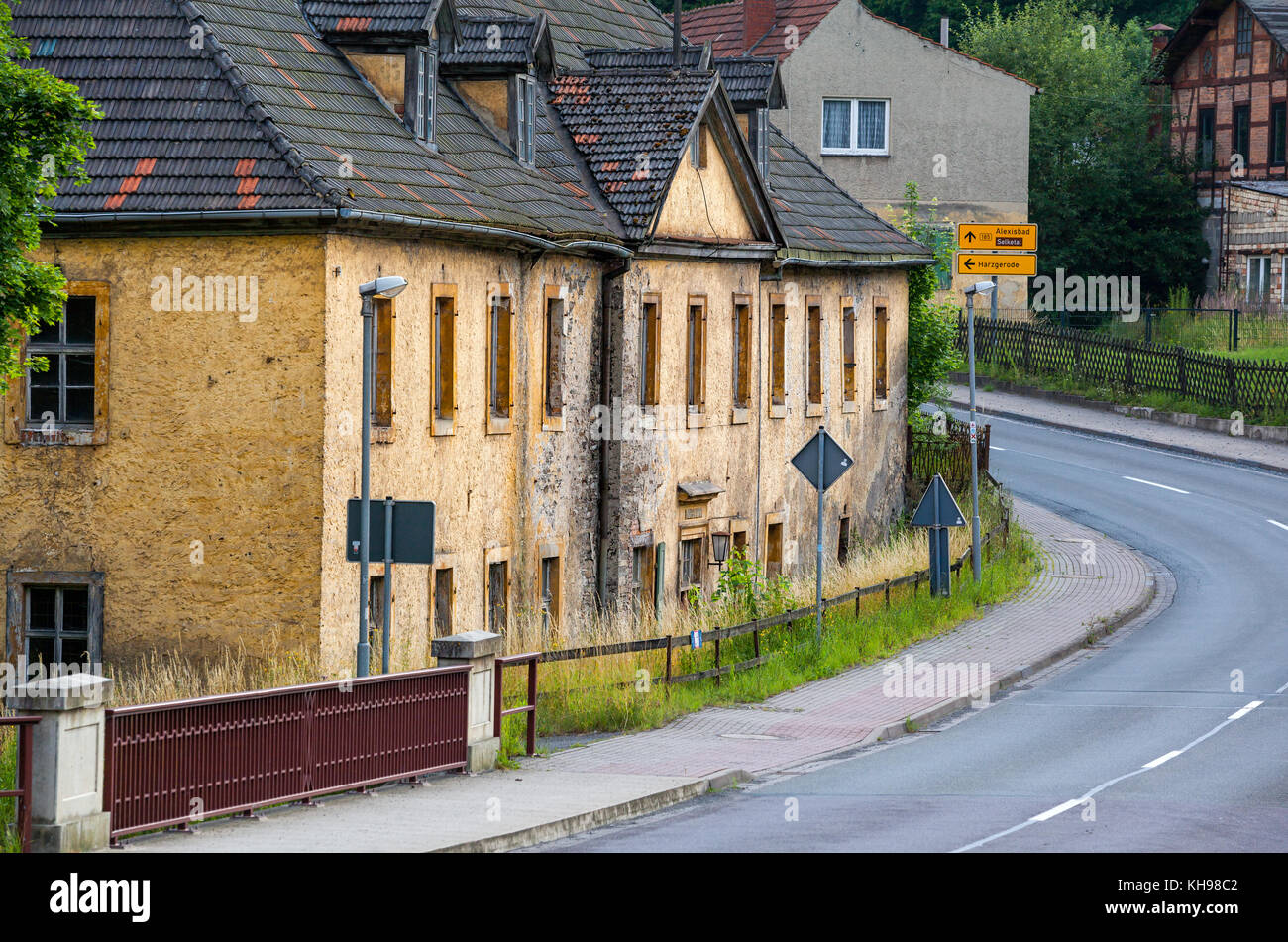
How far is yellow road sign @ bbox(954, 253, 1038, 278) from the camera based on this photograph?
105 feet

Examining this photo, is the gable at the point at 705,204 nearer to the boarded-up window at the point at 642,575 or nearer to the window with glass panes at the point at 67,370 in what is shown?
the boarded-up window at the point at 642,575

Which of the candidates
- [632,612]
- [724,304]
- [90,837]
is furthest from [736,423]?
[90,837]

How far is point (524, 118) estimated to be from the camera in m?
25.8

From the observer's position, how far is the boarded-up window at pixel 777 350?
31656 mm

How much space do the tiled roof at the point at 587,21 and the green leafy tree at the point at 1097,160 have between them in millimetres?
33401

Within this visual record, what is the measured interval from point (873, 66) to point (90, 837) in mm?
46485

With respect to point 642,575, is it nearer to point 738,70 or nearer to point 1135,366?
point 738,70

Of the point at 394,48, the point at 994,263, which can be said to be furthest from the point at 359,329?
the point at 994,263

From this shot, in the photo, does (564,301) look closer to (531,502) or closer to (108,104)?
(531,502)

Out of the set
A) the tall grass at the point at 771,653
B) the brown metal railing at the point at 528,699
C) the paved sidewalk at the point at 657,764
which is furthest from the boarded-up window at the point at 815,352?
the brown metal railing at the point at 528,699

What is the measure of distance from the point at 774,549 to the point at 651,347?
5.32 meters

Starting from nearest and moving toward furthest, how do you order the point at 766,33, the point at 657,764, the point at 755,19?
the point at 657,764, the point at 755,19, the point at 766,33

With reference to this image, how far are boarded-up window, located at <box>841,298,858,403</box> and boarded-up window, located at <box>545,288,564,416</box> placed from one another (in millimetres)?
10123

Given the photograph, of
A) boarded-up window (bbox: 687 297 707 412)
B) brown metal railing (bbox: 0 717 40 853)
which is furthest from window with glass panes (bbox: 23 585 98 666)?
boarded-up window (bbox: 687 297 707 412)
